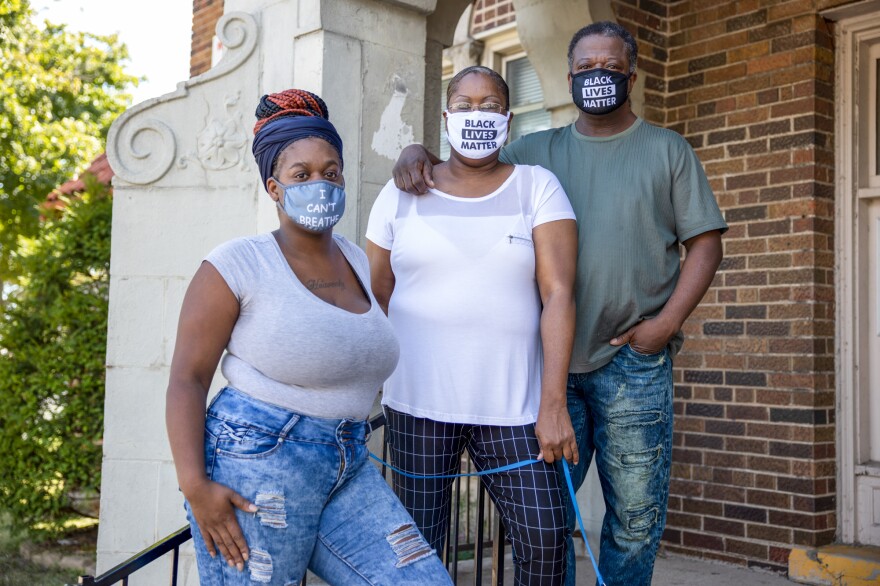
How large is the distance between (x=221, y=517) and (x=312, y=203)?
771 mm

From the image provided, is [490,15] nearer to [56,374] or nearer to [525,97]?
[525,97]

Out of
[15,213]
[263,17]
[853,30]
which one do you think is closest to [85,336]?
[263,17]

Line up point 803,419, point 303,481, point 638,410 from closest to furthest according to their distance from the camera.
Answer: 1. point 303,481
2. point 638,410
3. point 803,419

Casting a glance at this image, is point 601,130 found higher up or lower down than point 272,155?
higher up

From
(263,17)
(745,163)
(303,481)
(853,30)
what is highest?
(853,30)

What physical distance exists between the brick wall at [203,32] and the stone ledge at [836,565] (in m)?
6.52

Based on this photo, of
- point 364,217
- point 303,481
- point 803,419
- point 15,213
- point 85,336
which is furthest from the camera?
point 15,213

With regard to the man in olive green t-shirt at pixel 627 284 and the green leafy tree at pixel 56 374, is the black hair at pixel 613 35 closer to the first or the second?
the man in olive green t-shirt at pixel 627 284

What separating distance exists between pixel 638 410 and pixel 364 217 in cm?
170

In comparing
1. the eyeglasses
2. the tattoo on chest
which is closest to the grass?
the tattoo on chest

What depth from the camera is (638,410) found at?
9.16ft

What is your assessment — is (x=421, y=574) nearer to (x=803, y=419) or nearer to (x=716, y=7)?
(x=803, y=419)

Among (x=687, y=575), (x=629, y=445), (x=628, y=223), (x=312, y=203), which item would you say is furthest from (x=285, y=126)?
(x=687, y=575)

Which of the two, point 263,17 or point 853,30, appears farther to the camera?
point 853,30
